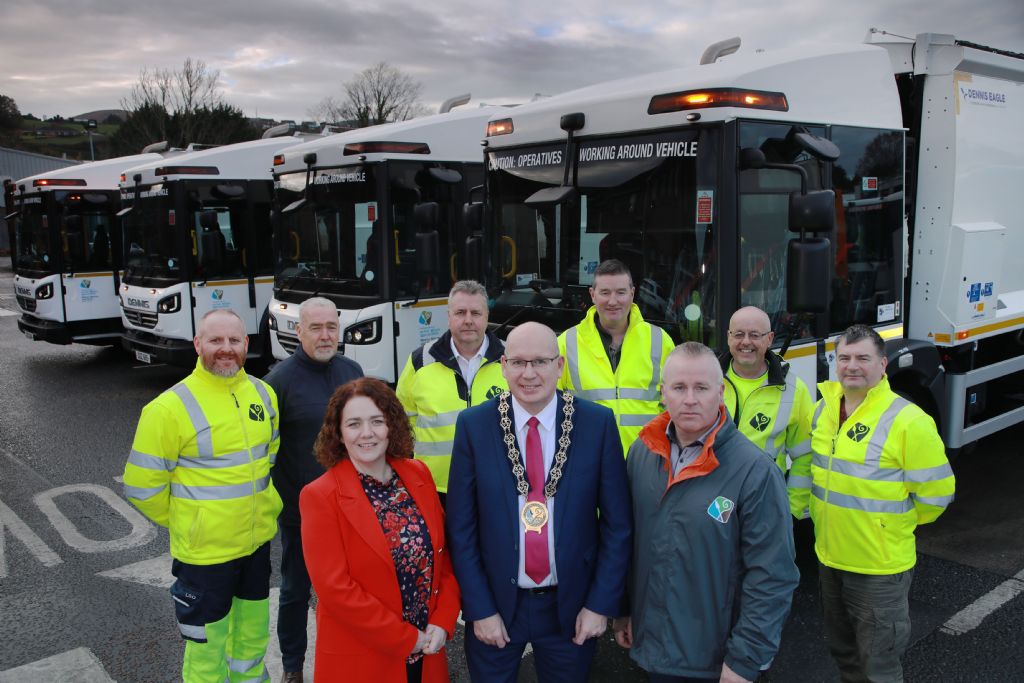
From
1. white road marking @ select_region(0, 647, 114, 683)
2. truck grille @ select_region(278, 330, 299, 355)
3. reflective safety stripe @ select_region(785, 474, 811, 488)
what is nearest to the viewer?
reflective safety stripe @ select_region(785, 474, 811, 488)

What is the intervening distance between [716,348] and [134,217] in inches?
356

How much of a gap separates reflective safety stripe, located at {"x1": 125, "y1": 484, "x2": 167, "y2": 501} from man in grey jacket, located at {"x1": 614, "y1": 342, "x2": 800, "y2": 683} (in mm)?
1906

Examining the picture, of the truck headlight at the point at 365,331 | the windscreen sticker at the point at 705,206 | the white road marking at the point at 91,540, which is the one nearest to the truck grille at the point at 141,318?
the white road marking at the point at 91,540

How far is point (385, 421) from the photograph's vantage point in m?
2.63

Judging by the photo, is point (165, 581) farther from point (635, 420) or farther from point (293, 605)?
point (635, 420)

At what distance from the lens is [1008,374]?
5934 millimetres

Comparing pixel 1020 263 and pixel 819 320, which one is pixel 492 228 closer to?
pixel 819 320

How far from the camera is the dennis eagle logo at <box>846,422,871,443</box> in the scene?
125 inches

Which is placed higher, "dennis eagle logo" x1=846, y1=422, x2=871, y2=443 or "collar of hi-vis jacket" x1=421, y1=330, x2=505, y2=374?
"collar of hi-vis jacket" x1=421, y1=330, x2=505, y2=374

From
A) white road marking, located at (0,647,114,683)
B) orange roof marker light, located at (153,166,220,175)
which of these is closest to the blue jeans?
white road marking, located at (0,647,114,683)

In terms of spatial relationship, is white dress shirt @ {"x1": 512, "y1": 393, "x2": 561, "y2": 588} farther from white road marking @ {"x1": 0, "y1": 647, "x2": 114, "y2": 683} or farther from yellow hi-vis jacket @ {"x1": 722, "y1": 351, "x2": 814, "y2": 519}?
white road marking @ {"x1": 0, "y1": 647, "x2": 114, "y2": 683}

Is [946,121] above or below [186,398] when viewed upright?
above

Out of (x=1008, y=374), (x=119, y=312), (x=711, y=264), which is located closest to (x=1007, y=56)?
(x=1008, y=374)

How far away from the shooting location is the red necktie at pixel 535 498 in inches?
101
